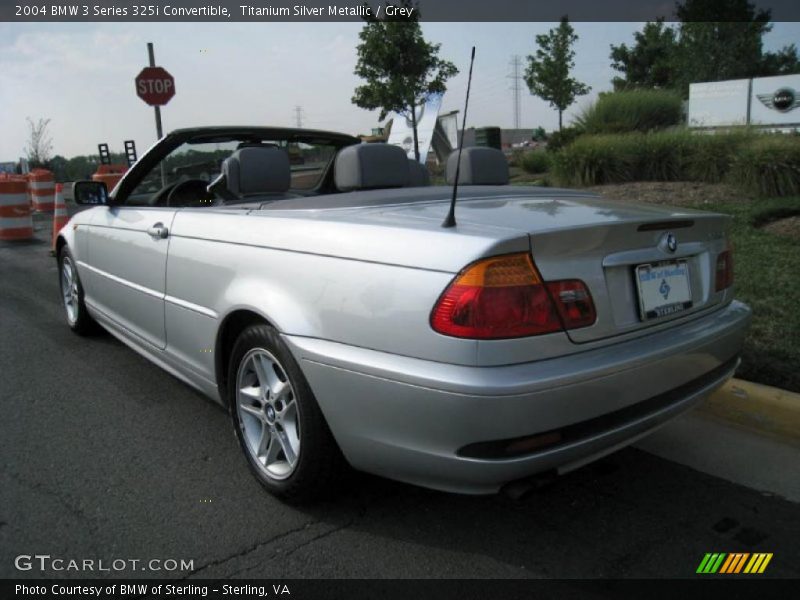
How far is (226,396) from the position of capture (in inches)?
119

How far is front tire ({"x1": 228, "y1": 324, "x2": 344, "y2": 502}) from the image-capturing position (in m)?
2.43

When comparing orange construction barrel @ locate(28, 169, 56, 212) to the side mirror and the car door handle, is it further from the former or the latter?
A: the car door handle

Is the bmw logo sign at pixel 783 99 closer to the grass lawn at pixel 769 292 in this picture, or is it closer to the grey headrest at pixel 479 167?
the grass lawn at pixel 769 292

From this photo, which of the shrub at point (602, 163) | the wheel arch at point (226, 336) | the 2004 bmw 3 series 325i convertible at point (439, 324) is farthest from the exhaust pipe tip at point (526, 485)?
the shrub at point (602, 163)

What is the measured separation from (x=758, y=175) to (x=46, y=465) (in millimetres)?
8976

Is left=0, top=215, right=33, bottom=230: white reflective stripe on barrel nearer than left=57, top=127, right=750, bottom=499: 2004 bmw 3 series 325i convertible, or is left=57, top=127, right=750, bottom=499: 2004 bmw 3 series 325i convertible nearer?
left=57, top=127, right=750, bottom=499: 2004 bmw 3 series 325i convertible

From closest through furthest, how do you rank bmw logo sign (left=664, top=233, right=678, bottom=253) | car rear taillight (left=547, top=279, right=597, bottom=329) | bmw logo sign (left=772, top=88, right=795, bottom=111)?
car rear taillight (left=547, top=279, right=597, bottom=329), bmw logo sign (left=664, top=233, right=678, bottom=253), bmw logo sign (left=772, top=88, right=795, bottom=111)

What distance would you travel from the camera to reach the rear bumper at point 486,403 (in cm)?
197

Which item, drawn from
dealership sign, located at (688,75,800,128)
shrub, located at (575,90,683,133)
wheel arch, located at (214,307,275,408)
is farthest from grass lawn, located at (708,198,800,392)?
dealership sign, located at (688,75,800,128)

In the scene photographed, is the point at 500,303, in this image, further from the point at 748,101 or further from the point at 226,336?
the point at 748,101

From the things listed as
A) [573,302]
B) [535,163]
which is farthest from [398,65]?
[573,302]

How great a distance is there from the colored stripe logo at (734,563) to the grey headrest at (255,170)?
2.53 meters

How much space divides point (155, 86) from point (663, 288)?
12930 mm

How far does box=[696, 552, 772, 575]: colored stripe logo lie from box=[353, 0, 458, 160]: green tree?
15.5m
